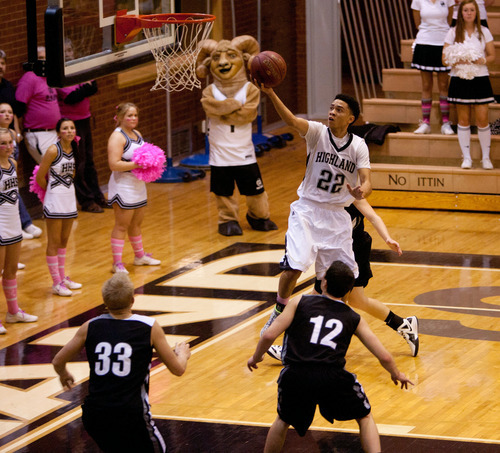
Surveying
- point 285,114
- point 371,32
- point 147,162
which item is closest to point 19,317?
point 147,162

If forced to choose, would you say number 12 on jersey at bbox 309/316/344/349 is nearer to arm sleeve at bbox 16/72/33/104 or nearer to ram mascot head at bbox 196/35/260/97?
ram mascot head at bbox 196/35/260/97

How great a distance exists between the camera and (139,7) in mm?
9484

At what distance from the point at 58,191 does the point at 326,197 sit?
286 centimetres

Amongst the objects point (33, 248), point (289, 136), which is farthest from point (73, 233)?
point (289, 136)

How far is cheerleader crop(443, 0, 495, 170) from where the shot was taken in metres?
11.9

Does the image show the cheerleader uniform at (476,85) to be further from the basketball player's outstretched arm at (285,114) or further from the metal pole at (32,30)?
the metal pole at (32,30)

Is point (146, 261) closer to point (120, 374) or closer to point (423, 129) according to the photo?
point (423, 129)

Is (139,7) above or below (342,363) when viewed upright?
above

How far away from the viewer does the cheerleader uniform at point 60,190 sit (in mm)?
9406

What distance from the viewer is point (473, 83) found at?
39.4 ft

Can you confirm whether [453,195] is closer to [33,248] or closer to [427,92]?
[427,92]

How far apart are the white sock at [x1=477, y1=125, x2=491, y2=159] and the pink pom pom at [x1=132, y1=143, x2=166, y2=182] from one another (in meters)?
4.06

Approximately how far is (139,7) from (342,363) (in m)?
4.92

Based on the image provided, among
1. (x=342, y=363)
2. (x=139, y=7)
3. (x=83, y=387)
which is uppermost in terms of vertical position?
(x=139, y=7)
